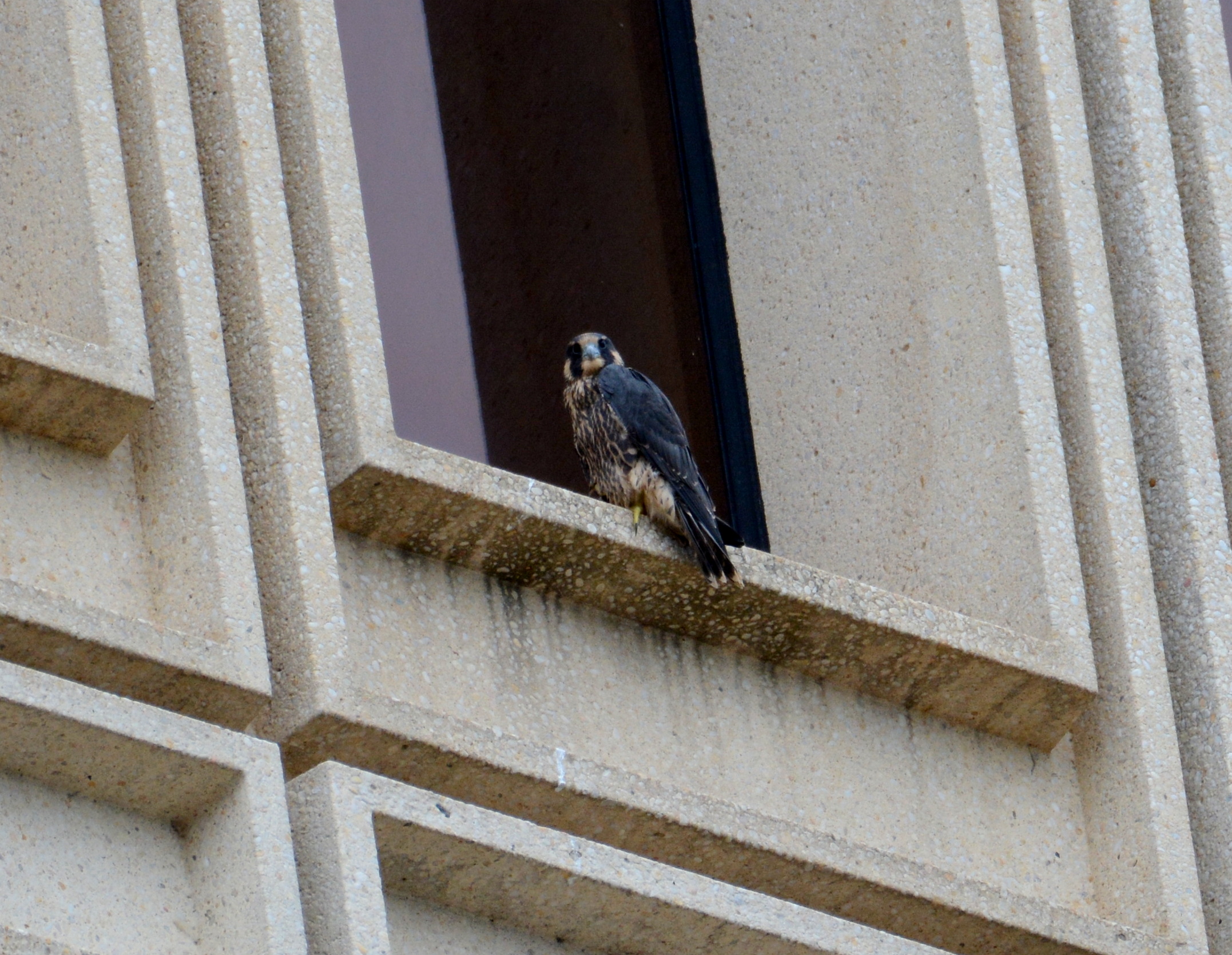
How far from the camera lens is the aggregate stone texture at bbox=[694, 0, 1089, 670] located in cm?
572

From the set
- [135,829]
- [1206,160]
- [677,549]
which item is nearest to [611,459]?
[677,549]

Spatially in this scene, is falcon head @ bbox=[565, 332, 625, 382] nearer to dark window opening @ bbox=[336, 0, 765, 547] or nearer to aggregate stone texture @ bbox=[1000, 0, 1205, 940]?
dark window opening @ bbox=[336, 0, 765, 547]

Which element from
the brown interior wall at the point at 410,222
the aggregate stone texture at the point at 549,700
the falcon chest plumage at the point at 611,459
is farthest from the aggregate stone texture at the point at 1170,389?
the brown interior wall at the point at 410,222

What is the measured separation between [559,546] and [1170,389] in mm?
1743

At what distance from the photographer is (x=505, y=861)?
4.51m

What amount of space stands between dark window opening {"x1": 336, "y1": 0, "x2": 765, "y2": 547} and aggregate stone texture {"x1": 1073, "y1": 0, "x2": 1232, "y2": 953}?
1.08m

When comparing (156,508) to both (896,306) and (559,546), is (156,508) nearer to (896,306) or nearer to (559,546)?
(559,546)

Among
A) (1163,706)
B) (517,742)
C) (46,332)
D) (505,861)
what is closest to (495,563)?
(517,742)

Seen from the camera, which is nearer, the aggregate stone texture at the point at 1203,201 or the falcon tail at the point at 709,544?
the falcon tail at the point at 709,544

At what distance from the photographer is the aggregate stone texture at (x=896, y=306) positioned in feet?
18.8

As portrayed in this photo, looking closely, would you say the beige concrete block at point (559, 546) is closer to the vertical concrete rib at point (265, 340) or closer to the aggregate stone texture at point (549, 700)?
A: the aggregate stone texture at point (549, 700)

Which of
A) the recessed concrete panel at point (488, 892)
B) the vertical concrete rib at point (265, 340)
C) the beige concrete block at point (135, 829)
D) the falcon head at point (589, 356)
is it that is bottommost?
the recessed concrete panel at point (488, 892)

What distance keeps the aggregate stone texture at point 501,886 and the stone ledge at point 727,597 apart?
26.3 inches

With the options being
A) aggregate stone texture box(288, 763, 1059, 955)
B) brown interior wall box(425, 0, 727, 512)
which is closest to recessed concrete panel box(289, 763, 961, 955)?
aggregate stone texture box(288, 763, 1059, 955)
